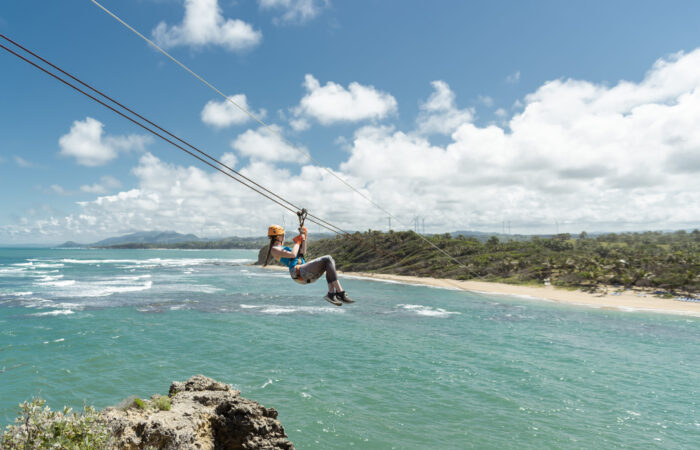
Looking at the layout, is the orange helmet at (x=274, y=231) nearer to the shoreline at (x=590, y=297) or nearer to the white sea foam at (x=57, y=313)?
the white sea foam at (x=57, y=313)

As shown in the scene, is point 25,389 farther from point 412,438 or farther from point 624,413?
point 624,413

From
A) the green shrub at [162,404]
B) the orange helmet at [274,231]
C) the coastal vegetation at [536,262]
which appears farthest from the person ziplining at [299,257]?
the coastal vegetation at [536,262]

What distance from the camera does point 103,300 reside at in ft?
171

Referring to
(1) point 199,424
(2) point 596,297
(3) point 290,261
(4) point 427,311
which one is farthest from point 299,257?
(2) point 596,297

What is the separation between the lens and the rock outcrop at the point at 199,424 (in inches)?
397

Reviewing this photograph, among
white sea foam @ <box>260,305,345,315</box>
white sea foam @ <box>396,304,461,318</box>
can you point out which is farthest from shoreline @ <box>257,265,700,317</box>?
white sea foam @ <box>260,305,345,315</box>

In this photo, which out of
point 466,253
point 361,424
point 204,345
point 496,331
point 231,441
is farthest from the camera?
point 466,253

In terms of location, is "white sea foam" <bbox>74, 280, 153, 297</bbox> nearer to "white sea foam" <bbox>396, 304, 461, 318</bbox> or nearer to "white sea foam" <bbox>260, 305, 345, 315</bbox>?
"white sea foam" <bbox>260, 305, 345, 315</bbox>

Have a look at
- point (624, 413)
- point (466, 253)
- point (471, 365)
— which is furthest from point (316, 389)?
point (466, 253)

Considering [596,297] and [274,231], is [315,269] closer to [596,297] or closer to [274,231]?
[274,231]

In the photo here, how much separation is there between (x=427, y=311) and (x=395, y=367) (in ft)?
78.1

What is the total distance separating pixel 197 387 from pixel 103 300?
48591 millimetres

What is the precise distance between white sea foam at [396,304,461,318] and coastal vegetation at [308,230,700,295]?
22.4ft

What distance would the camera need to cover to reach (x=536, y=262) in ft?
269
